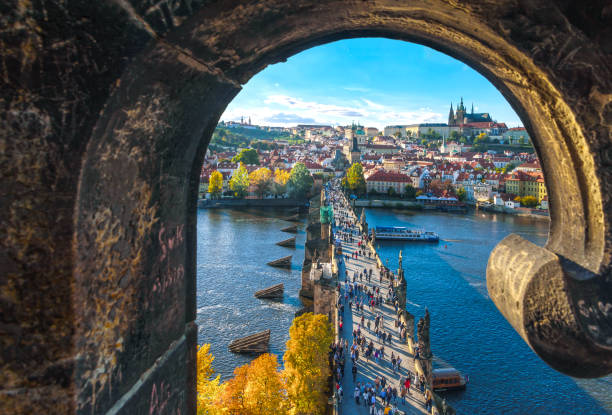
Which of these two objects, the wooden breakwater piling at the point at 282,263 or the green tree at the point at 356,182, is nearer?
the wooden breakwater piling at the point at 282,263

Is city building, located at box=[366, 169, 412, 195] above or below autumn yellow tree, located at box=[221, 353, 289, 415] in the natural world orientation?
above

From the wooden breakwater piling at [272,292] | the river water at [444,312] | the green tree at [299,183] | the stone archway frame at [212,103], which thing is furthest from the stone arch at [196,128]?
the green tree at [299,183]

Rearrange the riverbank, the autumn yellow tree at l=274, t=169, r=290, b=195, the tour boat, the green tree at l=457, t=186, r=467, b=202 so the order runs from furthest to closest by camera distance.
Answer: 1. the green tree at l=457, t=186, r=467, b=202
2. the autumn yellow tree at l=274, t=169, r=290, b=195
3. the riverbank
4. the tour boat

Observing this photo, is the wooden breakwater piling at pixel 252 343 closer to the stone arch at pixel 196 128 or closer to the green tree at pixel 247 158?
the stone arch at pixel 196 128

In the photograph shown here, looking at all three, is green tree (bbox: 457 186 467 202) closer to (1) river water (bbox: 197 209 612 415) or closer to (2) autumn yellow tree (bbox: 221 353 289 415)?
(1) river water (bbox: 197 209 612 415)

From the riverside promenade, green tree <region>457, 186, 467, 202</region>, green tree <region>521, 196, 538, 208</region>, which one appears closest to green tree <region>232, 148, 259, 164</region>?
green tree <region>457, 186, 467, 202</region>

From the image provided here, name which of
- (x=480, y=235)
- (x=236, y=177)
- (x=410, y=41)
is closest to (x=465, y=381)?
(x=410, y=41)

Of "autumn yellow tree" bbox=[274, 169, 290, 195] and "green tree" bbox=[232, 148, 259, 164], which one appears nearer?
"autumn yellow tree" bbox=[274, 169, 290, 195]
